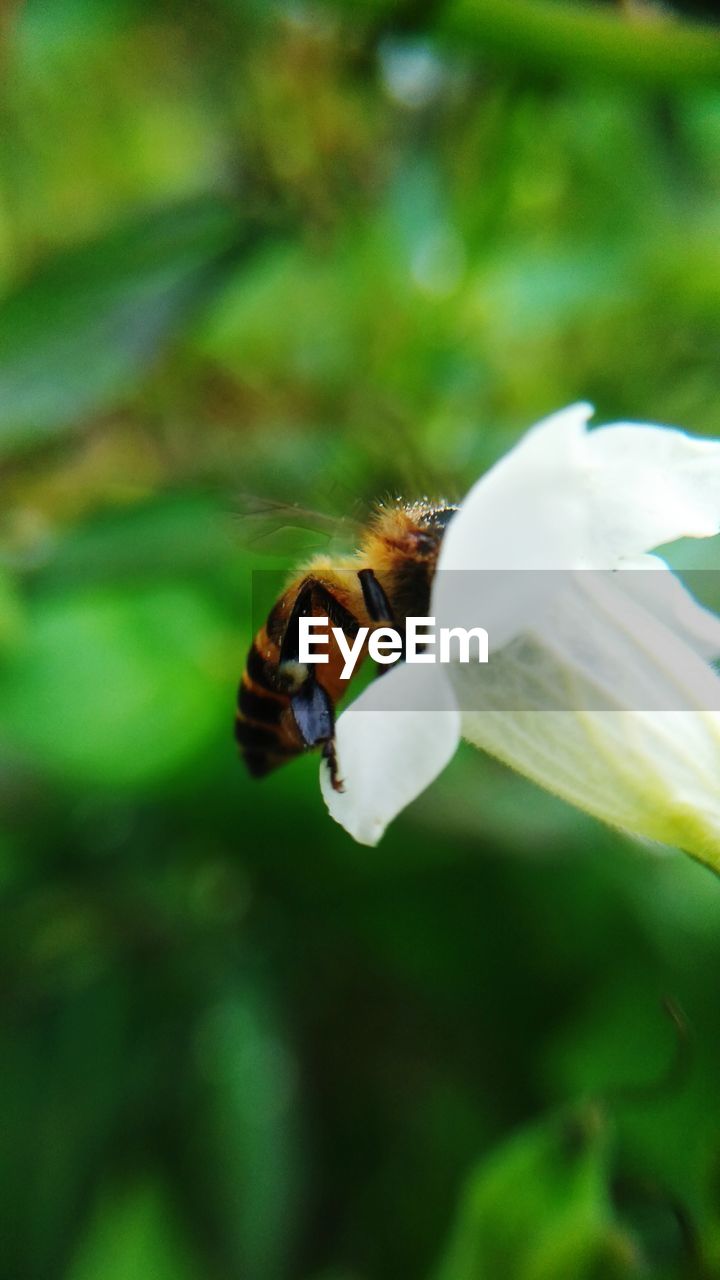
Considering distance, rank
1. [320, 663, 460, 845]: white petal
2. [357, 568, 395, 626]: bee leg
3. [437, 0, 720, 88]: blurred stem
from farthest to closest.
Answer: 1. [437, 0, 720, 88]: blurred stem
2. [357, 568, 395, 626]: bee leg
3. [320, 663, 460, 845]: white petal

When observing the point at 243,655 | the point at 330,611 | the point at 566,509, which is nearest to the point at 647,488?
the point at 566,509

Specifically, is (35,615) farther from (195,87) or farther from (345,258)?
(195,87)

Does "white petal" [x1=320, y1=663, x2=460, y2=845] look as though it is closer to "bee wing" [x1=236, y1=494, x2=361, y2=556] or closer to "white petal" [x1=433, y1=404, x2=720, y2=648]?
"white petal" [x1=433, y1=404, x2=720, y2=648]

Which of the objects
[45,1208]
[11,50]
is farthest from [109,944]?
[11,50]

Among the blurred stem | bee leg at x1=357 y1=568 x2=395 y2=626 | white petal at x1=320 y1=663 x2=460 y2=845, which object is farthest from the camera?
the blurred stem

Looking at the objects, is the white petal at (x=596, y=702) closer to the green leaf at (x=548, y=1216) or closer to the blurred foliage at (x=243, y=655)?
the green leaf at (x=548, y=1216)

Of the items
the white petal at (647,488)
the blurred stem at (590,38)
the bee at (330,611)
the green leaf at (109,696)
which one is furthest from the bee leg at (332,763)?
the blurred stem at (590,38)

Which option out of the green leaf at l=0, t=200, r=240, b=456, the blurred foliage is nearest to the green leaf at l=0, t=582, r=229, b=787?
the blurred foliage
